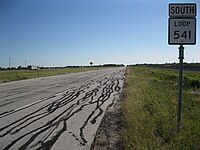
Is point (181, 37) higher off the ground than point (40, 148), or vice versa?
point (181, 37)

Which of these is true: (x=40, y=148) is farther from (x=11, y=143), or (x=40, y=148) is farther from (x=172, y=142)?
(x=172, y=142)

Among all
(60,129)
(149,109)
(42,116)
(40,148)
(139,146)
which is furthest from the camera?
(149,109)

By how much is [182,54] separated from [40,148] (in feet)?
12.7

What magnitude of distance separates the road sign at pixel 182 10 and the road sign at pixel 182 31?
0.12m

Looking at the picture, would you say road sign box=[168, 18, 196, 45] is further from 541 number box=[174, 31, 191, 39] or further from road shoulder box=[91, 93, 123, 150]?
road shoulder box=[91, 93, 123, 150]

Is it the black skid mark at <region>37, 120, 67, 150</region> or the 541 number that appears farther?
the 541 number

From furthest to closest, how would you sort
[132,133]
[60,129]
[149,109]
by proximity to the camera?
[149,109], [60,129], [132,133]

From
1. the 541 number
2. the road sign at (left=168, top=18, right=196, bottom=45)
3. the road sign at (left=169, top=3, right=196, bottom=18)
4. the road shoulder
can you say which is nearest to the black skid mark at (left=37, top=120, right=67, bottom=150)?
the road shoulder

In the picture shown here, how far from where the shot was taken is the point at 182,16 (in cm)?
651

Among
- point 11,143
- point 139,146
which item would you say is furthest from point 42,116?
point 139,146

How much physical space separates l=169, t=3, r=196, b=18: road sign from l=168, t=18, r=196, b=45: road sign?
0.39ft

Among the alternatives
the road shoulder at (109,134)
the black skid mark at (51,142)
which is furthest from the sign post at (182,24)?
the black skid mark at (51,142)

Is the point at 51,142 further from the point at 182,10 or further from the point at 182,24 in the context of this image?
the point at 182,10

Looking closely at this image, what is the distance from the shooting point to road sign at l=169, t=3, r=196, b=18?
6480 millimetres
